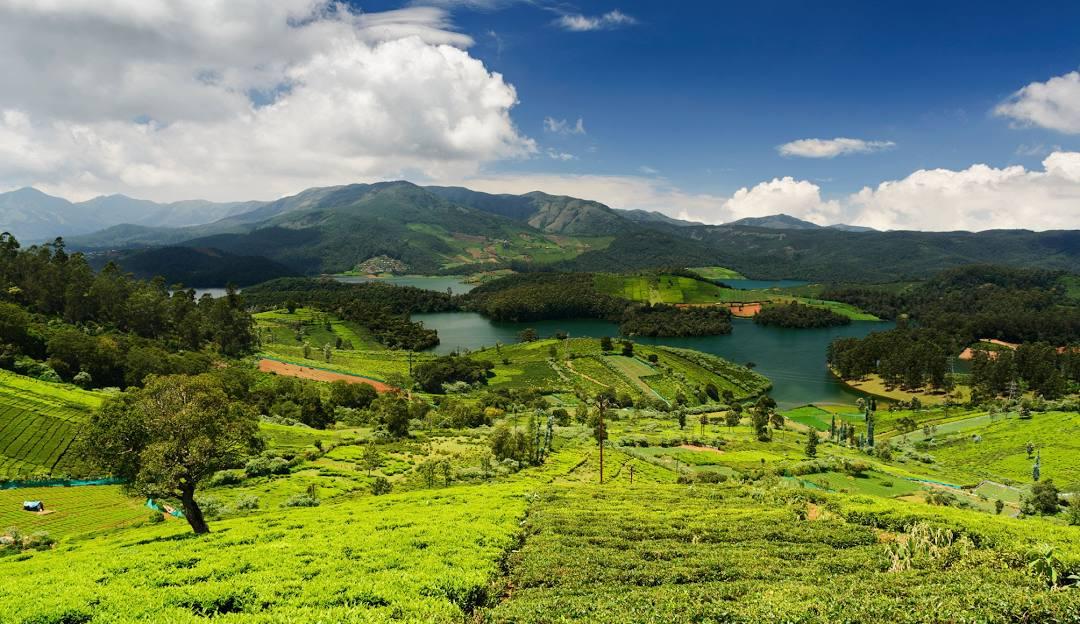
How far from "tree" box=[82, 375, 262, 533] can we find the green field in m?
20.0

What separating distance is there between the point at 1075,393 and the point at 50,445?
207 metres

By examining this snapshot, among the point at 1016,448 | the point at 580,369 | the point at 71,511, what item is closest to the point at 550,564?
the point at 71,511

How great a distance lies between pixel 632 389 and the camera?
141625 millimetres

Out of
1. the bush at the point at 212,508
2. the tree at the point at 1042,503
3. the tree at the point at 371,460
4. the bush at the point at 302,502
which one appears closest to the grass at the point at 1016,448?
the tree at the point at 1042,503

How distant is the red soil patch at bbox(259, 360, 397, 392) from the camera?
121250 mm

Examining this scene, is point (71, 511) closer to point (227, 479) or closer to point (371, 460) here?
point (227, 479)

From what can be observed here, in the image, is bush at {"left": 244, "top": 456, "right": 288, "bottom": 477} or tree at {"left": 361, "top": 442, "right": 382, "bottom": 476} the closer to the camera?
bush at {"left": 244, "top": 456, "right": 288, "bottom": 477}

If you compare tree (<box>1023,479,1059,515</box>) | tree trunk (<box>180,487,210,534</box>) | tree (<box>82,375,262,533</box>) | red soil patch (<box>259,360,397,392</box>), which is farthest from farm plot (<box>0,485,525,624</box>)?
red soil patch (<box>259,360,397,392</box>)

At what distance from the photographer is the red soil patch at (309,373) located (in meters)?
121

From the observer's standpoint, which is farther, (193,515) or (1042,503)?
(1042,503)

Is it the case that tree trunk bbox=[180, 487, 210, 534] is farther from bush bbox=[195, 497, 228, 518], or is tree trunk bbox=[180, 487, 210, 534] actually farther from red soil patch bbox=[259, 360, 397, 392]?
red soil patch bbox=[259, 360, 397, 392]

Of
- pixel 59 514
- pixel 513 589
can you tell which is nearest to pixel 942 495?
pixel 513 589

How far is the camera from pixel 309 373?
4961 inches

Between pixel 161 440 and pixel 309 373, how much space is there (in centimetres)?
10210
